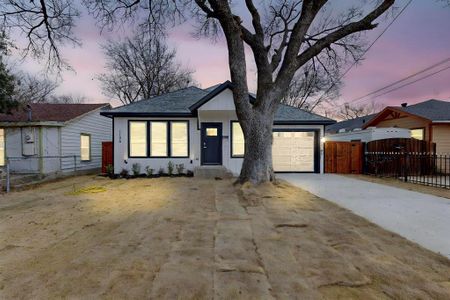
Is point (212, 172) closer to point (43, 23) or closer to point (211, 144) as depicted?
point (211, 144)

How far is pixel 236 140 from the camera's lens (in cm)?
1291

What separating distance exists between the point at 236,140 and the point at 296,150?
3.27m

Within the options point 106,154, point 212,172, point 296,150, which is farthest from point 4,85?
point 296,150

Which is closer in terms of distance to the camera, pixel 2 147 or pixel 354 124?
pixel 2 147

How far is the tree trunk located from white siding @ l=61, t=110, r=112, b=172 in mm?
9888

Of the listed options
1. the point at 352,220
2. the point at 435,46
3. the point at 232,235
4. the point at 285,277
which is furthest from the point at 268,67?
the point at 435,46

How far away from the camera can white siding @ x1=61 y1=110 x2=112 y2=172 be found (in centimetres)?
1385

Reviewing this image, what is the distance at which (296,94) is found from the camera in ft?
102

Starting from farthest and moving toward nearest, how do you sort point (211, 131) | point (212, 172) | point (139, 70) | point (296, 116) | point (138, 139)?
1. point (139, 70)
2. point (296, 116)
3. point (211, 131)
4. point (138, 139)
5. point (212, 172)

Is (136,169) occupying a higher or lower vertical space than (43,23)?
lower

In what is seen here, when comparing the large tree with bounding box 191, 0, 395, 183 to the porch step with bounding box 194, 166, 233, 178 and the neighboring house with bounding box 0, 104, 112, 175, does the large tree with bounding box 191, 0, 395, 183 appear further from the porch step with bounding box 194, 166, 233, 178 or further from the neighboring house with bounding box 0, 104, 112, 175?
the neighboring house with bounding box 0, 104, 112, 175

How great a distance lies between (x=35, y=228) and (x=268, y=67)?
7866 mm

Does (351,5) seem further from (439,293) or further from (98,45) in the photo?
(98,45)

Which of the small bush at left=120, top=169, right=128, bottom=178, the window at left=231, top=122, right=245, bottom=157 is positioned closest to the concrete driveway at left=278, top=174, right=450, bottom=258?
the window at left=231, top=122, right=245, bottom=157
